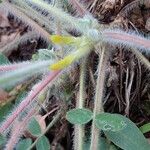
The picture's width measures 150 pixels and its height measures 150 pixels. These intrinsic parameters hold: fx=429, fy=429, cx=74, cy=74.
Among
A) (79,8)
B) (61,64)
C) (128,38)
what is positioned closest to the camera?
(61,64)

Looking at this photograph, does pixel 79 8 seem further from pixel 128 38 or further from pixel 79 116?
pixel 79 116

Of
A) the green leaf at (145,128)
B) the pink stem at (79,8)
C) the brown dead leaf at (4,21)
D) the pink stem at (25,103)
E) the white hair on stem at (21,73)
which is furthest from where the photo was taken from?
the brown dead leaf at (4,21)

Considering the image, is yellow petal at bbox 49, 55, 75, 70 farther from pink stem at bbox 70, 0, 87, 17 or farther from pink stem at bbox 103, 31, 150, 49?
pink stem at bbox 70, 0, 87, 17

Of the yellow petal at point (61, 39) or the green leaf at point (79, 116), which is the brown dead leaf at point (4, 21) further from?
the green leaf at point (79, 116)

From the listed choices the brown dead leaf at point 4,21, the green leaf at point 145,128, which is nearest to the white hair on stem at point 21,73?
the green leaf at point 145,128

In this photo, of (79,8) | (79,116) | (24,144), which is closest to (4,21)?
(79,8)

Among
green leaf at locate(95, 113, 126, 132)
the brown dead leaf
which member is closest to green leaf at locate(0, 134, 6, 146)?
green leaf at locate(95, 113, 126, 132)
